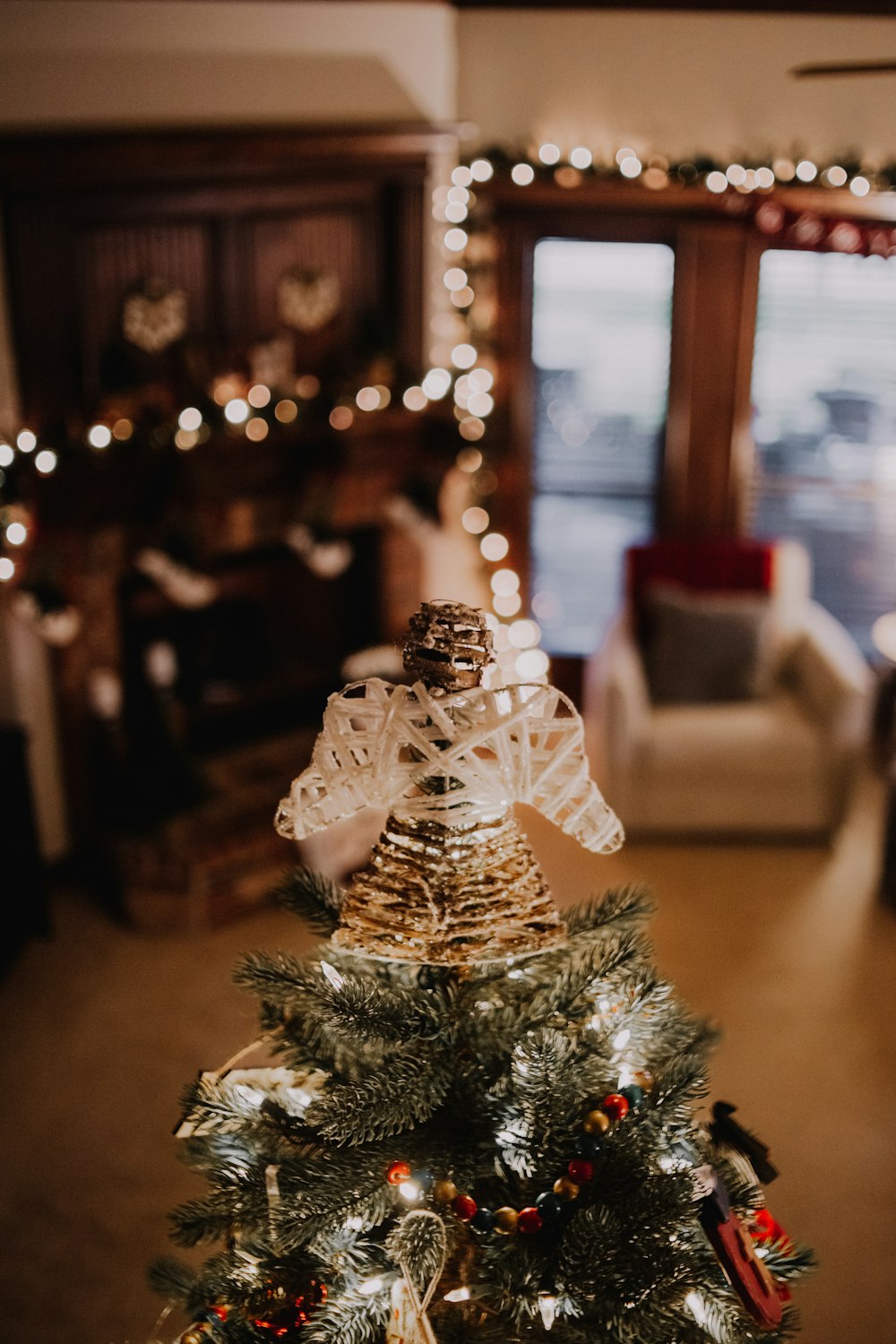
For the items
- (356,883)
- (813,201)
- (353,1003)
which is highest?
(813,201)

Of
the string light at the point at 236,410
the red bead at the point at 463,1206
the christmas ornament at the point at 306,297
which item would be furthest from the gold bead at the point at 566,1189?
the christmas ornament at the point at 306,297

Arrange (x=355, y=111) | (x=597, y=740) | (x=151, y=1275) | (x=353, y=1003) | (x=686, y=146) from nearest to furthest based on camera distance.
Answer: (x=353, y=1003) < (x=151, y=1275) < (x=355, y=111) < (x=686, y=146) < (x=597, y=740)

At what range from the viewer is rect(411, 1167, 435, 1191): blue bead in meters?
1.59

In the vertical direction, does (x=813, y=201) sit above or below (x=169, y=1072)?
above

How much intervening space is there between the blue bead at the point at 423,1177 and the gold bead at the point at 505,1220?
93 mm

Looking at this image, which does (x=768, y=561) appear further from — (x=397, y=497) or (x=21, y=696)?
(x=21, y=696)

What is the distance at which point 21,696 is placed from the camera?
12.7ft

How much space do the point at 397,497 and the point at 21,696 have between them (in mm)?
1523

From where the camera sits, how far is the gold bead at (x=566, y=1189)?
5.24 ft

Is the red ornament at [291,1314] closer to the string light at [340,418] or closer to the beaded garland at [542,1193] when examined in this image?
the beaded garland at [542,1193]

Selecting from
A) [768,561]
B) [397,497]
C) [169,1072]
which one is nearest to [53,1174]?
[169,1072]

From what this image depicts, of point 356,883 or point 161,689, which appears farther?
point 161,689

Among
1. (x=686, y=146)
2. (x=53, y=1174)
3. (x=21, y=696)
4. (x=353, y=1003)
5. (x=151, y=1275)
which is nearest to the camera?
(x=353, y=1003)

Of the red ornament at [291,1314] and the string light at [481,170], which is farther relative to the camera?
the string light at [481,170]
